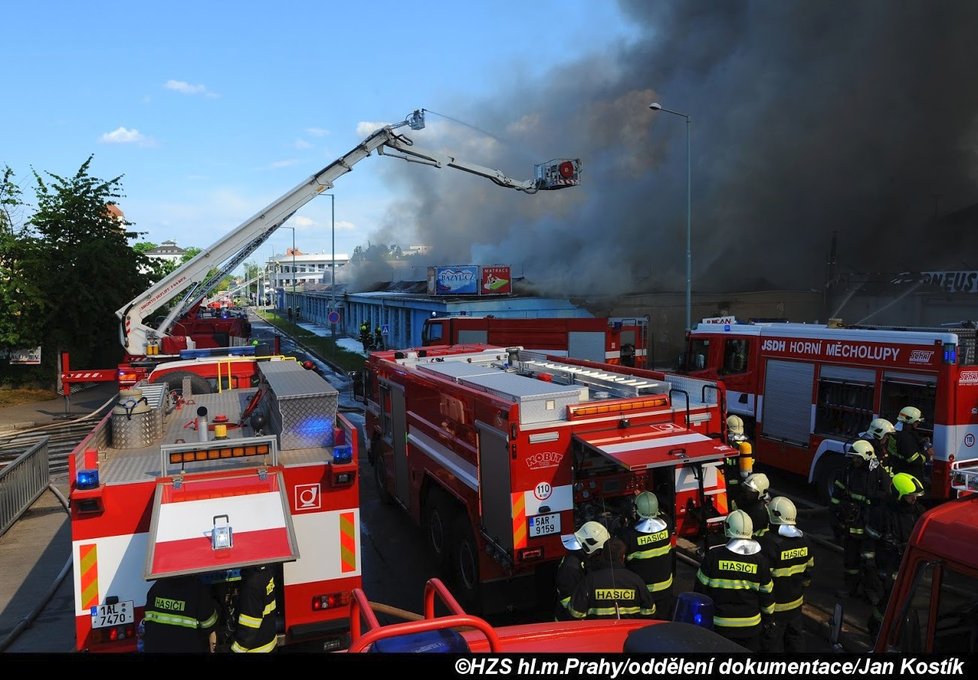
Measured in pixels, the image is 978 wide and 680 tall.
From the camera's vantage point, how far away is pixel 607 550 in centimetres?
420

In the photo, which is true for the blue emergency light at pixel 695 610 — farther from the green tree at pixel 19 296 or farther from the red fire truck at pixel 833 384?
the green tree at pixel 19 296

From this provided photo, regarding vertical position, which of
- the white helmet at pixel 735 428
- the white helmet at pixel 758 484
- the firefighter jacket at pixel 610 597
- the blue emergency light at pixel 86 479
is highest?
the blue emergency light at pixel 86 479

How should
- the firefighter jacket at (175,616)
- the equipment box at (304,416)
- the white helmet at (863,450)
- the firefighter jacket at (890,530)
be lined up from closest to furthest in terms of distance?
the firefighter jacket at (175,616) < the equipment box at (304,416) < the firefighter jacket at (890,530) < the white helmet at (863,450)

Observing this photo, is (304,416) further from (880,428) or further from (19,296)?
(19,296)

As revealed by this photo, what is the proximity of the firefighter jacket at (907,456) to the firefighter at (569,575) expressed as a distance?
4.57 m

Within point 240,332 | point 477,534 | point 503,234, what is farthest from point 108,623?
point 503,234

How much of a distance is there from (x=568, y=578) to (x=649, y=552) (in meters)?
0.80

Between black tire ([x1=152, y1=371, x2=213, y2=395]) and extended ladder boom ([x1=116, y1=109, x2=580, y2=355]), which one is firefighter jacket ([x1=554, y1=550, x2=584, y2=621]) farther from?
extended ladder boom ([x1=116, y1=109, x2=580, y2=355])

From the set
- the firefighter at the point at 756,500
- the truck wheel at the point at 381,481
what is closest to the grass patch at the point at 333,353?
the truck wheel at the point at 381,481

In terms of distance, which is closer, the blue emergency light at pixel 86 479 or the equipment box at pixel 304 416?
the blue emergency light at pixel 86 479

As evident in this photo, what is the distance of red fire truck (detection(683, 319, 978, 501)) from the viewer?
309 inches

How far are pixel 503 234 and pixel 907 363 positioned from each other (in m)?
40.9

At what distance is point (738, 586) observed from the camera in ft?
13.6

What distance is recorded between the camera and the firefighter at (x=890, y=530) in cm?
559
